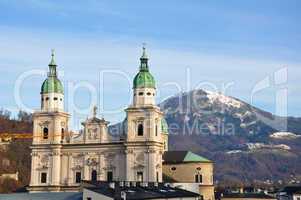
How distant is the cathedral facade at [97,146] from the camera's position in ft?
333

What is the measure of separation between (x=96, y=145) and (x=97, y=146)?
22cm

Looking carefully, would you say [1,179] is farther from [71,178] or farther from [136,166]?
[136,166]

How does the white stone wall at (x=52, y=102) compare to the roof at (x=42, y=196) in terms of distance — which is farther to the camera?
the white stone wall at (x=52, y=102)

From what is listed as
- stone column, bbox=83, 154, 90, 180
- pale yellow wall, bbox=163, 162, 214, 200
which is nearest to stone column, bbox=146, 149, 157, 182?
stone column, bbox=83, 154, 90, 180

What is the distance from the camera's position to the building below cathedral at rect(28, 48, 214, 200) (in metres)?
102

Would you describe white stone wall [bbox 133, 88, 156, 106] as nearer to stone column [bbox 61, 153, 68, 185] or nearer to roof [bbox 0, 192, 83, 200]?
stone column [bbox 61, 153, 68, 185]

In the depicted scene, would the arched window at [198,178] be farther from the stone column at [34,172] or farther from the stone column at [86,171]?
the stone column at [34,172]

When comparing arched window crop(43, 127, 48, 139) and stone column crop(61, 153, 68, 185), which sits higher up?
arched window crop(43, 127, 48, 139)

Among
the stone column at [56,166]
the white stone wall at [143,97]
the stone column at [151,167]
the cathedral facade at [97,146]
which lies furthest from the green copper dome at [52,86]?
the stone column at [151,167]

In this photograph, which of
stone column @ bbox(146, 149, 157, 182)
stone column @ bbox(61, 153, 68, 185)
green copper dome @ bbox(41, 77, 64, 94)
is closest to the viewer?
stone column @ bbox(146, 149, 157, 182)

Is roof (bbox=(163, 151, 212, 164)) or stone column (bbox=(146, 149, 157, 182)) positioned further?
roof (bbox=(163, 151, 212, 164))

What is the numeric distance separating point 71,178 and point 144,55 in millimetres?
23169

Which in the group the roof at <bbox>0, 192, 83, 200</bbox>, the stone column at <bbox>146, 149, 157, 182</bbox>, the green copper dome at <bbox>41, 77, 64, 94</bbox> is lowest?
the roof at <bbox>0, 192, 83, 200</bbox>

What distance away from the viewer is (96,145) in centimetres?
10456
